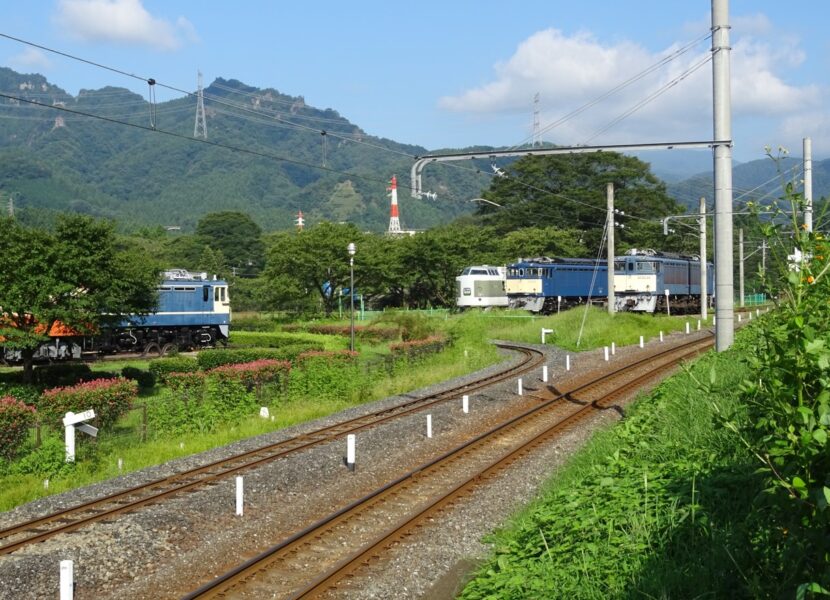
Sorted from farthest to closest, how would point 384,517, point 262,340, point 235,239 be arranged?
point 235,239 → point 262,340 → point 384,517

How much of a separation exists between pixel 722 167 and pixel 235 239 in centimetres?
11124

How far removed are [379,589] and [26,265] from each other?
65.4 ft

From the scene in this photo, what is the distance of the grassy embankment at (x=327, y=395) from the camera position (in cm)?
1504

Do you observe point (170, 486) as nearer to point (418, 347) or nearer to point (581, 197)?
point (418, 347)

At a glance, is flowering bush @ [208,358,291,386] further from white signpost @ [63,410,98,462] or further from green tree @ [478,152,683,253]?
green tree @ [478,152,683,253]

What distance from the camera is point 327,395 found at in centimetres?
2375

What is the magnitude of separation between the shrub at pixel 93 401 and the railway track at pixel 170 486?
4267 mm

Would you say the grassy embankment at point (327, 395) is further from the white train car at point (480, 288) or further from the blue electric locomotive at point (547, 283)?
the white train car at point (480, 288)

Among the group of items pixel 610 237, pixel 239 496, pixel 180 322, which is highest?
pixel 610 237

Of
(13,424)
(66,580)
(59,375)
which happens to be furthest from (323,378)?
(66,580)

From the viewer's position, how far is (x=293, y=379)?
23.7 meters

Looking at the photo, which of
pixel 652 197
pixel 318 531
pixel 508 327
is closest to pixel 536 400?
pixel 318 531

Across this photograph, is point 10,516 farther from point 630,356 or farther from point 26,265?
point 630,356

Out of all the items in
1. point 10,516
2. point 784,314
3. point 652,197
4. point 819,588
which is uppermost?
point 652,197
